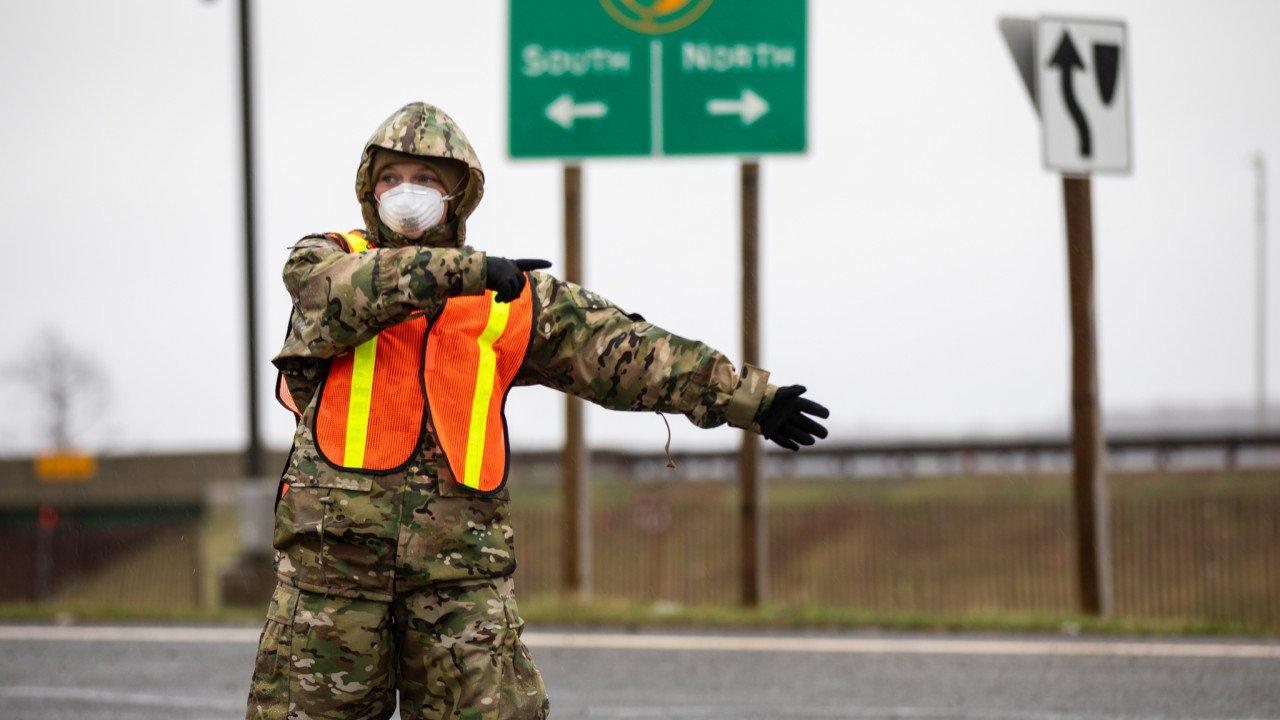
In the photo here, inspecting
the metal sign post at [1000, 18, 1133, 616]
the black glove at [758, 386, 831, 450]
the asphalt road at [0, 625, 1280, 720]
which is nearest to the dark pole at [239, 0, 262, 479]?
the asphalt road at [0, 625, 1280, 720]

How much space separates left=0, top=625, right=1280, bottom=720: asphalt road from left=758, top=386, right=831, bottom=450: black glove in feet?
9.44

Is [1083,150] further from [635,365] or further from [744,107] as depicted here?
[635,365]

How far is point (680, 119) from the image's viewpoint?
1016 centimetres

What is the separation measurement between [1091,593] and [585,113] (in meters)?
4.57

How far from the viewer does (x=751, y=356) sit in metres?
10.5

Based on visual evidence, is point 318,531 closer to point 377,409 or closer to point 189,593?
point 377,409

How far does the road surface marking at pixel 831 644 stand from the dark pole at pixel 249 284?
3181 mm

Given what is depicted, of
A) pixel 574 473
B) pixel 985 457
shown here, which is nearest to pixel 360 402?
pixel 574 473

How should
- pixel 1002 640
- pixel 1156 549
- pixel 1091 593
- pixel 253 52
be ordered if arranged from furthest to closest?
1. pixel 1156 549
2. pixel 253 52
3. pixel 1091 593
4. pixel 1002 640

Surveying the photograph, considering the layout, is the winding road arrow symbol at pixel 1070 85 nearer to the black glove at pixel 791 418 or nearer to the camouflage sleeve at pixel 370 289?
the black glove at pixel 791 418

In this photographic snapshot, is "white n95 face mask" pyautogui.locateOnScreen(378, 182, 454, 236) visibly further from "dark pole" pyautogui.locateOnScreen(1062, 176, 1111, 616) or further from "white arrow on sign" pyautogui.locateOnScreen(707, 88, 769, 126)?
"dark pole" pyautogui.locateOnScreen(1062, 176, 1111, 616)

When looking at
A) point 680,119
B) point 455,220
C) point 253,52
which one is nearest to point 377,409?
point 455,220

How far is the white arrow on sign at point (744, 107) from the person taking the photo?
10.1 m

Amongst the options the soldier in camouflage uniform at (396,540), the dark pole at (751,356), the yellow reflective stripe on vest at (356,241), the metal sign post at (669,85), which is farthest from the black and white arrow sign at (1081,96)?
the yellow reflective stripe on vest at (356,241)
